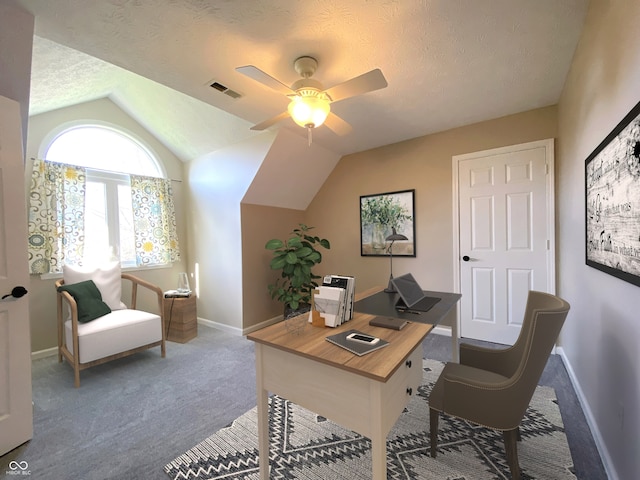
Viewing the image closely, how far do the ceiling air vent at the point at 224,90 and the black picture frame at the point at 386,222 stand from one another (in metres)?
2.13

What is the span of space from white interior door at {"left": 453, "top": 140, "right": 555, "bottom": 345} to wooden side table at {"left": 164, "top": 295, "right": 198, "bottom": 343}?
328 cm

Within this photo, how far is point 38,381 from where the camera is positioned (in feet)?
7.67

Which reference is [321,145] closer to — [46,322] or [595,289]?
[595,289]

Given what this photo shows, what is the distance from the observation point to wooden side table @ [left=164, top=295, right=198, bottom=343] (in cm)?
324

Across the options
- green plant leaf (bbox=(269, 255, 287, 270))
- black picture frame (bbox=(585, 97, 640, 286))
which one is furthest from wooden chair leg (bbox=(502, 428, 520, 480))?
green plant leaf (bbox=(269, 255, 287, 270))

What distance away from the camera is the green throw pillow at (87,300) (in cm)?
249

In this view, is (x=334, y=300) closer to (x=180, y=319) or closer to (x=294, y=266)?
(x=294, y=266)

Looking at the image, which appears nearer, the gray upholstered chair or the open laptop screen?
the gray upholstered chair

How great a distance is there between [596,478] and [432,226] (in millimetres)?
2413

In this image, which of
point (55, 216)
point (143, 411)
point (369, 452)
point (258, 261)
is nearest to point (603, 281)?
point (369, 452)

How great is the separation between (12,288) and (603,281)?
336cm

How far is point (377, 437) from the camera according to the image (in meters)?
0.95

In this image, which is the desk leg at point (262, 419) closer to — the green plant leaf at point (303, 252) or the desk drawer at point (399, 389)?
the desk drawer at point (399, 389)

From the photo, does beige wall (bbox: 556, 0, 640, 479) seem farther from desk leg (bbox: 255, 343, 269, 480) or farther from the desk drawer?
desk leg (bbox: 255, 343, 269, 480)
